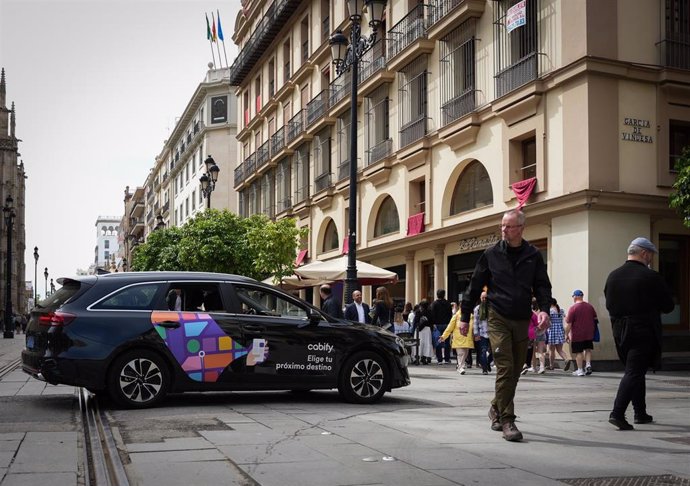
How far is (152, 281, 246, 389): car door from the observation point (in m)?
9.91

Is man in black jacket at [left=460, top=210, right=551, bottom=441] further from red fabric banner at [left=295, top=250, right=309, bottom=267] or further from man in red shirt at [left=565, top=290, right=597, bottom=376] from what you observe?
red fabric banner at [left=295, top=250, right=309, bottom=267]

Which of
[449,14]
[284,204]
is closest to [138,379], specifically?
[449,14]

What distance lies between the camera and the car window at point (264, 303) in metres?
10.4

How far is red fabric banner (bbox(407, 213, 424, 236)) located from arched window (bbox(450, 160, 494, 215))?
4.99ft

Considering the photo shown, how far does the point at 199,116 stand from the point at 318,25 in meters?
31.4

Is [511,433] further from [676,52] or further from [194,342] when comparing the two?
[676,52]

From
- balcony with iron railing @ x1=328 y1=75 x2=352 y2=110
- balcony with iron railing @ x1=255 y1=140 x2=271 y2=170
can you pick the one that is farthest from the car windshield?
balcony with iron railing @ x1=255 y1=140 x2=271 y2=170

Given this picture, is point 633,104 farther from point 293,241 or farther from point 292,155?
point 292,155

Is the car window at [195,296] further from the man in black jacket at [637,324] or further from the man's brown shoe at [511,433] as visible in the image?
the man in black jacket at [637,324]

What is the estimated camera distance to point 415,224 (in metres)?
26.4

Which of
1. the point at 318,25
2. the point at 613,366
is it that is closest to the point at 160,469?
the point at 613,366

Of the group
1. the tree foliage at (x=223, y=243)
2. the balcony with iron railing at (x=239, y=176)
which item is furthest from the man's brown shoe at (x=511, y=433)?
the balcony with iron railing at (x=239, y=176)

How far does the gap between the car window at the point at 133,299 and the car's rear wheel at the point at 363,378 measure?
251cm

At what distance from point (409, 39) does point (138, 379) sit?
1934 cm
